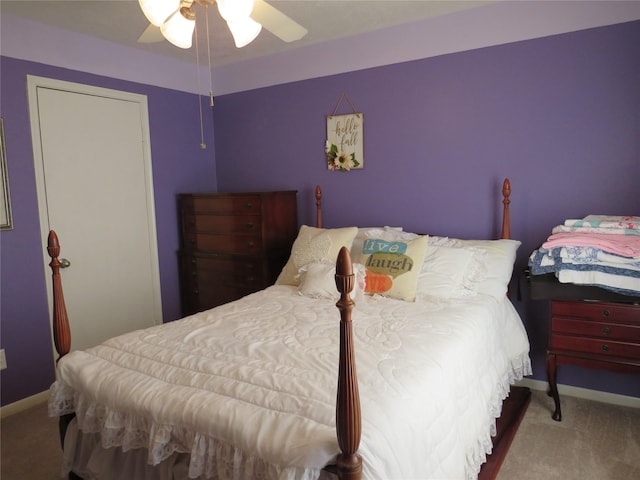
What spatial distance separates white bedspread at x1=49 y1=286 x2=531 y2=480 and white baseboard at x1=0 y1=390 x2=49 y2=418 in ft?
4.42

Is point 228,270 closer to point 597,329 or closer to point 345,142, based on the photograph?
point 345,142

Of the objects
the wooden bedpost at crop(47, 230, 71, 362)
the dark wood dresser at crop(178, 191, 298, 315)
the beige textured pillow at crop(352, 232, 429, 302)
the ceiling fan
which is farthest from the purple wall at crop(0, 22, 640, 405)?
the ceiling fan

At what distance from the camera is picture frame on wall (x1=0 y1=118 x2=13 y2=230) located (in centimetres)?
273

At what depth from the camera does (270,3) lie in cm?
265

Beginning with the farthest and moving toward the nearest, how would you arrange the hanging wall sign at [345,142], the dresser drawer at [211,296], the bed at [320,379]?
1. the dresser drawer at [211,296]
2. the hanging wall sign at [345,142]
3. the bed at [320,379]

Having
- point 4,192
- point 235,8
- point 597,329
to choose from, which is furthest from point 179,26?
point 597,329

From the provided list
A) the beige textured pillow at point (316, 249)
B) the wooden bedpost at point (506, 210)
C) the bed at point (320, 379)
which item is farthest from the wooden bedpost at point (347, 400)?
the wooden bedpost at point (506, 210)

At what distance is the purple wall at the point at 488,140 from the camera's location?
2.54 meters

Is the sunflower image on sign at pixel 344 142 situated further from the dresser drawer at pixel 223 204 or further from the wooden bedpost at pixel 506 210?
the wooden bedpost at pixel 506 210

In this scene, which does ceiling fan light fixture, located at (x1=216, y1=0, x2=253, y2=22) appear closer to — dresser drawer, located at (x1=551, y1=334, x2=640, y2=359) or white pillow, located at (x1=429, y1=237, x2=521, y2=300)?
white pillow, located at (x1=429, y1=237, x2=521, y2=300)

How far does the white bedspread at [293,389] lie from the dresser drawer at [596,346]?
0.30 meters

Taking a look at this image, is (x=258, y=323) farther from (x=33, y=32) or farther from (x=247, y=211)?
(x=33, y=32)

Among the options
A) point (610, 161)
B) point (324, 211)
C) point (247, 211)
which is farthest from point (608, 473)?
point (247, 211)

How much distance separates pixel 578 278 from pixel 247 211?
2190 millimetres
